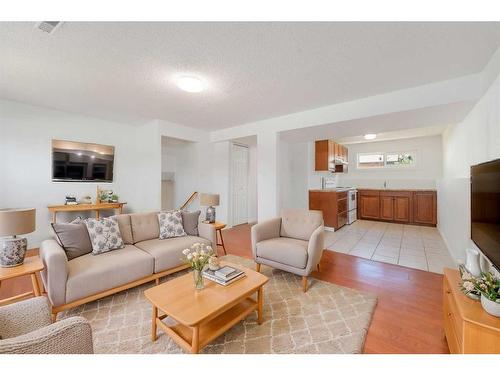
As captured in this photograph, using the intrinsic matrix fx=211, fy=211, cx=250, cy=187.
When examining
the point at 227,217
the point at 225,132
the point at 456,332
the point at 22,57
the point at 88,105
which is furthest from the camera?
the point at 227,217

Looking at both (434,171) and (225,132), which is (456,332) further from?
(434,171)

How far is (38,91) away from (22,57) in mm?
1110

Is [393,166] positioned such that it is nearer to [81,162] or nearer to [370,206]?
[370,206]

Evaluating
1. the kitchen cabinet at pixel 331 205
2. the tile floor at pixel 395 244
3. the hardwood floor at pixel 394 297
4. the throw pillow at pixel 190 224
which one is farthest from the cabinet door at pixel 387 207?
the throw pillow at pixel 190 224

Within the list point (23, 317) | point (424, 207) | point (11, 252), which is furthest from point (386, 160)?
point (11, 252)

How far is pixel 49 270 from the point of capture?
5.70 ft

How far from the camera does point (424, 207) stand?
539 cm

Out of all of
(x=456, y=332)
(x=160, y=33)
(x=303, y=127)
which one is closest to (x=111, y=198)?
(x=160, y=33)

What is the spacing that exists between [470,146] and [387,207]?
11.6 feet

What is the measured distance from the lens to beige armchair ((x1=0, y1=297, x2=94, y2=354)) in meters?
A: 0.72

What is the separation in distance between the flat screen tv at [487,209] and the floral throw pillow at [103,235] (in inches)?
127

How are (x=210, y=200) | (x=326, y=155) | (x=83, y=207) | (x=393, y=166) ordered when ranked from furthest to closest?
(x=393, y=166), (x=326, y=155), (x=83, y=207), (x=210, y=200)

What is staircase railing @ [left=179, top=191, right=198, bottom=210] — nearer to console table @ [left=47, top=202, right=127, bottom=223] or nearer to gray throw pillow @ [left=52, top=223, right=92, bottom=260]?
console table @ [left=47, top=202, right=127, bottom=223]

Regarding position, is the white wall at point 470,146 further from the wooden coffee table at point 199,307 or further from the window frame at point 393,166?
the wooden coffee table at point 199,307
